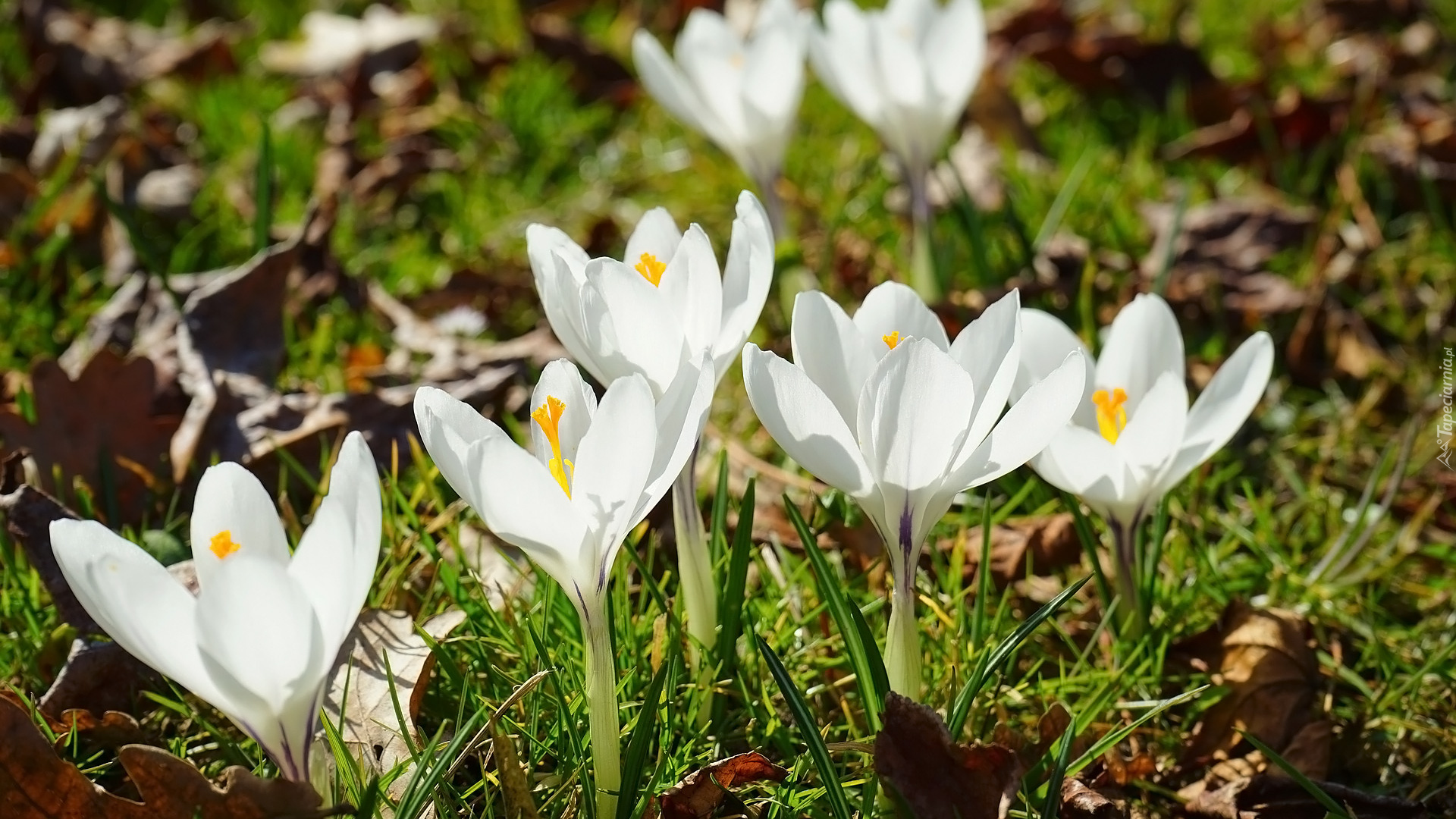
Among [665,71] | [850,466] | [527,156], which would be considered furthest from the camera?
[527,156]

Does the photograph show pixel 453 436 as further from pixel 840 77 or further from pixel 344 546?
pixel 840 77

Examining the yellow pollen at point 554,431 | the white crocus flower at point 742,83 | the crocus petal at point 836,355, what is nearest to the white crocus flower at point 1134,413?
the crocus petal at point 836,355

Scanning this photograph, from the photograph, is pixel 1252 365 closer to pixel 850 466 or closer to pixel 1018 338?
pixel 1018 338

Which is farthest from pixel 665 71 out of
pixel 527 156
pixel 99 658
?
pixel 99 658

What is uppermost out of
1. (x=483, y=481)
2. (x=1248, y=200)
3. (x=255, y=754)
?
(x=483, y=481)

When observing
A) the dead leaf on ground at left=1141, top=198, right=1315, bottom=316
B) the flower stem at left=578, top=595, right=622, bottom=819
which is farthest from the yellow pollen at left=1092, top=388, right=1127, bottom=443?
the dead leaf on ground at left=1141, top=198, right=1315, bottom=316

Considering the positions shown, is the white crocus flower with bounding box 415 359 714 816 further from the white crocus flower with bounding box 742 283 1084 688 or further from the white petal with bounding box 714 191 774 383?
the white petal with bounding box 714 191 774 383
